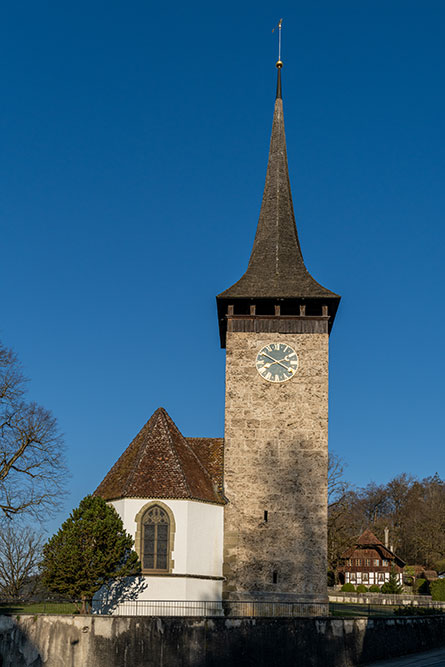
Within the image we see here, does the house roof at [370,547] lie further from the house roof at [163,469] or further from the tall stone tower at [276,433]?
the house roof at [163,469]

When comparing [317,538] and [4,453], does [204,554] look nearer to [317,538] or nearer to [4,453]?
[317,538]

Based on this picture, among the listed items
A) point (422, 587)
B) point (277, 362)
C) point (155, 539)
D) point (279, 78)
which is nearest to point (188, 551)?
point (155, 539)

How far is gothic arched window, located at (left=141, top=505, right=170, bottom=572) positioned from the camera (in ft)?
85.5

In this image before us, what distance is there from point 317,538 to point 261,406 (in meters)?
5.54

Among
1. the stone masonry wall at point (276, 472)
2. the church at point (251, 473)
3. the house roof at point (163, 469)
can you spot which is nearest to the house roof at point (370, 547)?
the church at point (251, 473)

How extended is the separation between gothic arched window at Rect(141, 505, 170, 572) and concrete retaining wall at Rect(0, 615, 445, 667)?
429cm

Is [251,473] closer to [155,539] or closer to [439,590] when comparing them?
[155,539]

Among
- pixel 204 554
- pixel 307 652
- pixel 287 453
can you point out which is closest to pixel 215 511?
pixel 204 554

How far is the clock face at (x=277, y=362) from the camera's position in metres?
30.0

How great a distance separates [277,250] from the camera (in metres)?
33.4

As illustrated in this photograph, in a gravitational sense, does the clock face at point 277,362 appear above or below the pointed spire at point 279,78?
below

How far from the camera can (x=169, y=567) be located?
25.9 meters

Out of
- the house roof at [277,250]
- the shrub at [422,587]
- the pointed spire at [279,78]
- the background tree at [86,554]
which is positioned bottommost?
the shrub at [422,587]

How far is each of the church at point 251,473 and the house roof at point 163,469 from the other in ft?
0.18
